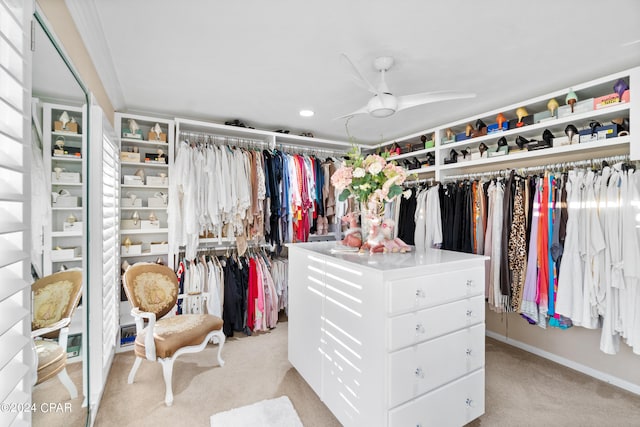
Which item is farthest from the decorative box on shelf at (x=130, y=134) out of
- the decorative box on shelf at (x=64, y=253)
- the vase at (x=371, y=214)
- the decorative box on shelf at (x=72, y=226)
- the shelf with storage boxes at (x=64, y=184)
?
the vase at (x=371, y=214)

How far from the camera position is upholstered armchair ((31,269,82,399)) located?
3.10 ft

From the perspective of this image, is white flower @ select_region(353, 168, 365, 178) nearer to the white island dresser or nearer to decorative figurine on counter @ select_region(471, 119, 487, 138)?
the white island dresser

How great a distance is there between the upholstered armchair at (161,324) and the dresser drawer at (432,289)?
1.58 meters

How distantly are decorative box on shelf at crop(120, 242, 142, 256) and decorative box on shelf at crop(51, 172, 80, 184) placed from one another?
166 cm

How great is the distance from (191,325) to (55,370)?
1202 mm

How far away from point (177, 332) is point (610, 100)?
367 centimetres

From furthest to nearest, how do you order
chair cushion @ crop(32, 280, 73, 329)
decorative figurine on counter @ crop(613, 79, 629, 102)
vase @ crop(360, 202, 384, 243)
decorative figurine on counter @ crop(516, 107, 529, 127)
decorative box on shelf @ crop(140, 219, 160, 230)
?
decorative box on shelf @ crop(140, 219, 160, 230)
decorative figurine on counter @ crop(516, 107, 529, 127)
decorative figurine on counter @ crop(613, 79, 629, 102)
vase @ crop(360, 202, 384, 243)
chair cushion @ crop(32, 280, 73, 329)

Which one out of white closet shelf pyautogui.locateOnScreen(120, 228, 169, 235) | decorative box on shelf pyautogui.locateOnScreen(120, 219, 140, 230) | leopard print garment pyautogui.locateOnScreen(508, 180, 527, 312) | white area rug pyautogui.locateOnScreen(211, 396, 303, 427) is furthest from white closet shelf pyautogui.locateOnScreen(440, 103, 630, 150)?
decorative box on shelf pyautogui.locateOnScreen(120, 219, 140, 230)

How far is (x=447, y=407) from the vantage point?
1584 millimetres

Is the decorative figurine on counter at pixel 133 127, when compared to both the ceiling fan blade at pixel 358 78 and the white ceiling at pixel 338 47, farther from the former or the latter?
the ceiling fan blade at pixel 358 78

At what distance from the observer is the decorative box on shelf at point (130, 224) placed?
2.88m

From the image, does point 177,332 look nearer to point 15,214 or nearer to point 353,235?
point 353,235

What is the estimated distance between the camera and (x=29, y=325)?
0.84m

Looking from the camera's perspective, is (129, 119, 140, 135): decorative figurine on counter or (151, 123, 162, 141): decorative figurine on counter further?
(151, 123, 162, 141): decorative figurine on counter
